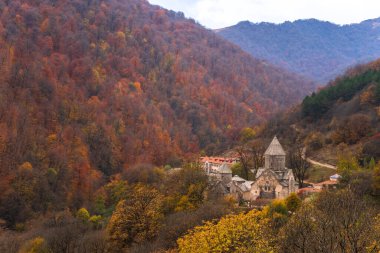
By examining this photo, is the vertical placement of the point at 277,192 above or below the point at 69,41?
below

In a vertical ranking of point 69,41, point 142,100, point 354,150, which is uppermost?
point 69,41

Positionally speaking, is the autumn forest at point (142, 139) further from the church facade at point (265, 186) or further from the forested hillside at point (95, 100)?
the church facade at point (265, 186)

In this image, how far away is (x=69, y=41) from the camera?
103 m

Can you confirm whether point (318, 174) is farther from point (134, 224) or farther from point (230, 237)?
point (230, 237)

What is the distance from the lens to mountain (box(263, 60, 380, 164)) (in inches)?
2325

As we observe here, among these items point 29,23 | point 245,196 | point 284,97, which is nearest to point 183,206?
point 245,196

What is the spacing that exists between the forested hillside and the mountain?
21.3 m

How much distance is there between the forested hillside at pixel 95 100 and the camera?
6499cm

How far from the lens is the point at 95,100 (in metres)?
92.2

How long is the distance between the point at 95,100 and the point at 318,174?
52179 mm

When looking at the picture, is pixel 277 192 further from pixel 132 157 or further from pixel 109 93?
pixel 109 93

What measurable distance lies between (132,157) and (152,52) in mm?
50938

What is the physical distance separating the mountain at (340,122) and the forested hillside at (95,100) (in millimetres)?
21305

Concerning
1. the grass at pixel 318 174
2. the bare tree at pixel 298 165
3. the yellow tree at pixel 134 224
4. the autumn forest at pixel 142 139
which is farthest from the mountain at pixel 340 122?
the yellow tree at pixel 134 224
